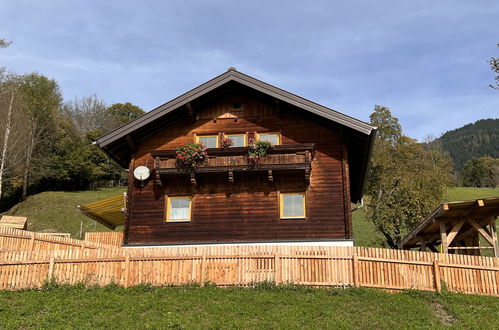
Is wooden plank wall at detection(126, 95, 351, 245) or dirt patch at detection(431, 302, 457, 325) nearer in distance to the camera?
dirt patch at detection(431, 302, 457, 325)

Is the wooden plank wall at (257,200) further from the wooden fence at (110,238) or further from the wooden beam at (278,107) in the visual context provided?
the wooden fence at (110,238)

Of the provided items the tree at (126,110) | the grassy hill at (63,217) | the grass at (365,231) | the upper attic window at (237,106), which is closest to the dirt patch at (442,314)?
the upper attic window at (237,106)

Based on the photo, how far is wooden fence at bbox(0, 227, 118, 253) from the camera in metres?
19.6

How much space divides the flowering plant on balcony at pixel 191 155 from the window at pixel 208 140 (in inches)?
57.9

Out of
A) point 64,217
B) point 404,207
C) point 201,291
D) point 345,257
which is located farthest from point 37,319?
point 64,217

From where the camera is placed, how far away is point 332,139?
19016 millimetres

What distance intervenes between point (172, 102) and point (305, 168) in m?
6.61

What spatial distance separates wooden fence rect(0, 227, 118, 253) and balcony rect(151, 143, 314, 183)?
4.98 m

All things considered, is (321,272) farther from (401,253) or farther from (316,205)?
(316,205)

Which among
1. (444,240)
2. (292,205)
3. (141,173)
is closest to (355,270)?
(444,240)

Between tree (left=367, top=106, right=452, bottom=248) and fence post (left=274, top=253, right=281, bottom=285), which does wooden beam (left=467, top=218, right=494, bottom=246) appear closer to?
fence post (left=274, top=253, right=281, bottom=285)

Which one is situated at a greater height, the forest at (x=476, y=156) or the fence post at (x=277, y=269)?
the forest at (x=476, y=156)

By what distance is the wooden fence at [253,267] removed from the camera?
556 inches

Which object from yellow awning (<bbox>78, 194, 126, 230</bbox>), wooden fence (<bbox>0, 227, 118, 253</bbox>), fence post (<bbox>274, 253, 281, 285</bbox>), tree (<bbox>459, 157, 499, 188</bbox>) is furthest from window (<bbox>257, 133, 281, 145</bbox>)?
tree (<bbox>459, 157, 499, 188</bbox>)
